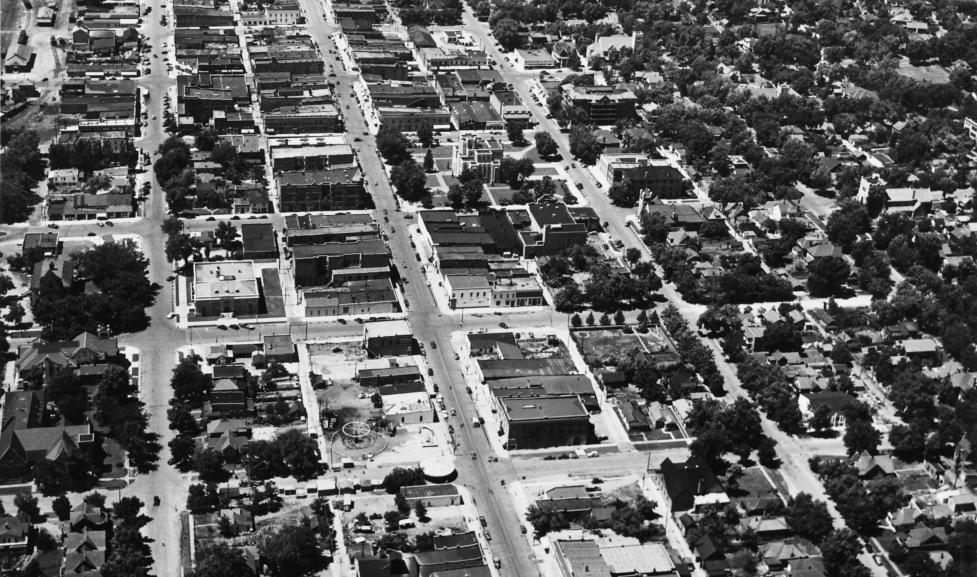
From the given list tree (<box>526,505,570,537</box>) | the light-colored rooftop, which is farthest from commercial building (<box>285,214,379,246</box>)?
tree (<box>526,505,570,537</box>)

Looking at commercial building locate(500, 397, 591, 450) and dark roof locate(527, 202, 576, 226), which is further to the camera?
dark roof locate(527, 202, 576, 226)

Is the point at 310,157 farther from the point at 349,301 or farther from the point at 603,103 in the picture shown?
the point at 603,103

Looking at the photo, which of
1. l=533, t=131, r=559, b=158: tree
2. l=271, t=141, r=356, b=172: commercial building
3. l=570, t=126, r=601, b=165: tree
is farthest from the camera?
l=533, t=131, r=559, b=158: tree

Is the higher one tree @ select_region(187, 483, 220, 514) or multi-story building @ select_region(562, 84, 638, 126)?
multi-story building @ select_region(562, 84, 638, 126)

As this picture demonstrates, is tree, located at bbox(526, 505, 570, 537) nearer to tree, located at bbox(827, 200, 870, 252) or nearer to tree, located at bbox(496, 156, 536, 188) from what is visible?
tree, located at bbox(827, 200, 870, 252)

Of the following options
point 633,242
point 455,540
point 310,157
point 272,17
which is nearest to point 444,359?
point 455,540

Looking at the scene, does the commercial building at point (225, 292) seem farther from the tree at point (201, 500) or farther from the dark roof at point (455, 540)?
the dark roof at point (455, 540)

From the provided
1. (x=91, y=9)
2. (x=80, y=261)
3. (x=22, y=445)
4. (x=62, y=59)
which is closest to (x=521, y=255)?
(x=80, y=261)
